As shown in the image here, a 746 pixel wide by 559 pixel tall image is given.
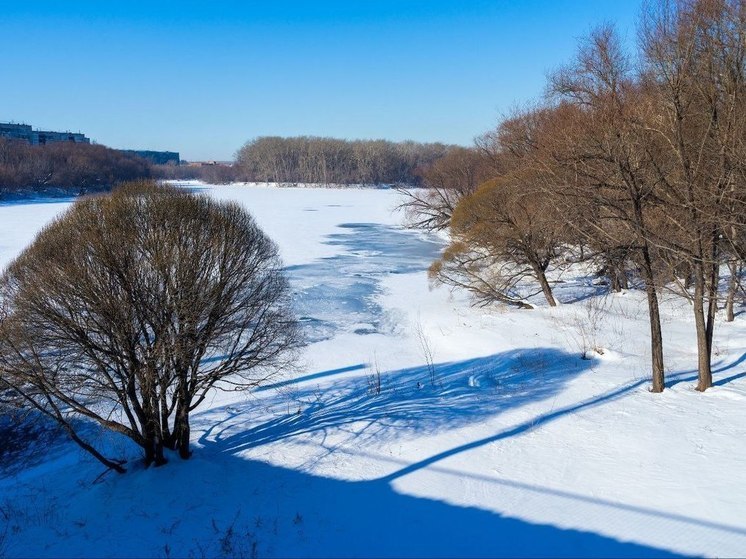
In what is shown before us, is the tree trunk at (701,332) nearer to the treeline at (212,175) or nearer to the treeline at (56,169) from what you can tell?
the treeline at (56,169)

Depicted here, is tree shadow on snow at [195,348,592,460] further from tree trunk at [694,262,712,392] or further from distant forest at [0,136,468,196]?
distant forest at [0,136,468,196]

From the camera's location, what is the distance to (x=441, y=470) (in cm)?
842

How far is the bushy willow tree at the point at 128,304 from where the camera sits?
830 cm

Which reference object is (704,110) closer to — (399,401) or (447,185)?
(399,401)

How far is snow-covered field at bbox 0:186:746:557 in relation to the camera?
6.57 metres

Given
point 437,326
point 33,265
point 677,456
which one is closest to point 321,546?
point 677,456

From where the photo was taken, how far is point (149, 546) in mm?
6961

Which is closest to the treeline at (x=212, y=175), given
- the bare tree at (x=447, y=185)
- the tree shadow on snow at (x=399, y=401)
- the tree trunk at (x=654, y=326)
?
the bare tree at (x=447, y=185)

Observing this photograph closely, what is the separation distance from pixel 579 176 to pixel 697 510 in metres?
6.74

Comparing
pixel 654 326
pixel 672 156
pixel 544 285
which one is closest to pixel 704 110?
pixel 672 156

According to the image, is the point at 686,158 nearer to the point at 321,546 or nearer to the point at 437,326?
the point at 321,546

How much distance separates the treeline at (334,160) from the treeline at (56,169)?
40.9 meters

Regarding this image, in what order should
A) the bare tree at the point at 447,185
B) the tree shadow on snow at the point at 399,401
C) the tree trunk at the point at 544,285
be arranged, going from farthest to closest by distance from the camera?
the bare tree at the point at 447,185, the tree trunk at the point at 544,285, the tree shadow on snow at the point at 399,401

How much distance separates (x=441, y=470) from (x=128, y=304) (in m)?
5.47
